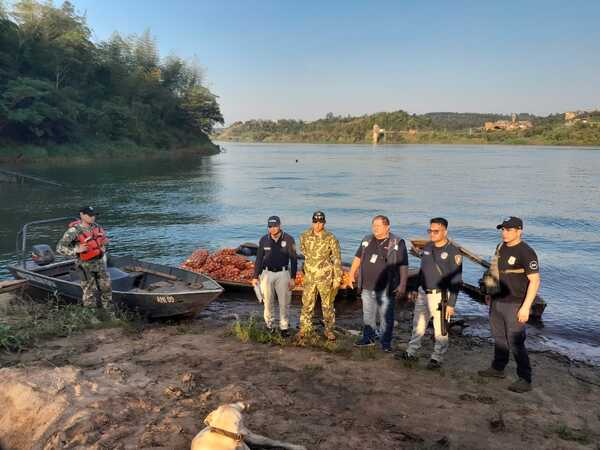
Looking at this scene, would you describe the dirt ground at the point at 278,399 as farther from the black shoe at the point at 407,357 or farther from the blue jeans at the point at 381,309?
the blue jeans at the point at 381,309

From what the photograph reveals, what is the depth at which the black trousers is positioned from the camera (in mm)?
6078

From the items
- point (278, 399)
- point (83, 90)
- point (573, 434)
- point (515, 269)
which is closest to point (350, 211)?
point (515, 269)

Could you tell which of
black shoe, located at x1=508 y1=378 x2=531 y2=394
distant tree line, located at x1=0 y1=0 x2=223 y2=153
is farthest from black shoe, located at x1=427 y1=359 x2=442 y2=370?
distant tree line, located at x1=0 y1=0 x2=223 y2=153

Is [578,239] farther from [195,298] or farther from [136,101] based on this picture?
[136,101]

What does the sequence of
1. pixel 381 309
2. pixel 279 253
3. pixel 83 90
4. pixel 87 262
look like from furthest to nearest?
pixel 83 90 < pixel 87 262 < pixel 279 253 < pixel 381 309

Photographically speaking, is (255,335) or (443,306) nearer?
(443,306)

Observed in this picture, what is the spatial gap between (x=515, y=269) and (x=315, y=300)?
301cm

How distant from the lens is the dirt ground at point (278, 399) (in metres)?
4.88

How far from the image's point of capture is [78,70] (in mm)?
70438

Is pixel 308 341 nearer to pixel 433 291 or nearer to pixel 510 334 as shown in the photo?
pixel 433 291

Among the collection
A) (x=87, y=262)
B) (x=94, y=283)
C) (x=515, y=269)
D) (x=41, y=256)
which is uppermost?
(x=515, y=269)

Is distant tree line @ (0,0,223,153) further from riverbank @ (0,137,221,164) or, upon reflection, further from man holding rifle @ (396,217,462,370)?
man holding rifle @ (396,217,462,370)

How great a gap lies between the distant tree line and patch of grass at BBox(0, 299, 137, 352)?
50811 millimetres

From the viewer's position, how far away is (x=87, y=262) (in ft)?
28.7
